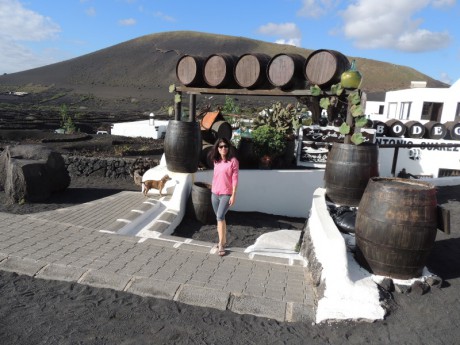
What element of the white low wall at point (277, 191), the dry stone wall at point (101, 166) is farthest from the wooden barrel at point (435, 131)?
the dry stone wall at point (101, 166)

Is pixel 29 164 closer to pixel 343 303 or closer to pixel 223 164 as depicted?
pixel 223 164

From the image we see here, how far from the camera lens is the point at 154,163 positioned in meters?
9.66

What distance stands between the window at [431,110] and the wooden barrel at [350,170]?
19.1 m

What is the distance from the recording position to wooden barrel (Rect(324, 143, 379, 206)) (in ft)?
15.8

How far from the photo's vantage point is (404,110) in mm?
23016

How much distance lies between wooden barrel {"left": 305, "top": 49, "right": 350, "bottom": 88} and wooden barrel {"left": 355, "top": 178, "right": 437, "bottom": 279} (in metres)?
2.98

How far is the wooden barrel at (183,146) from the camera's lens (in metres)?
6.80

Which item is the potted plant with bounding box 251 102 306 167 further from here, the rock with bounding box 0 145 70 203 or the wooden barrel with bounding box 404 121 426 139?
the wooden barrel with bounding box 404 121 426 139

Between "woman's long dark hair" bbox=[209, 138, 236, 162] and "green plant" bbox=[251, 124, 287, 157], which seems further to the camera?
"green plant" bbox=[251, 124, 287, 157]

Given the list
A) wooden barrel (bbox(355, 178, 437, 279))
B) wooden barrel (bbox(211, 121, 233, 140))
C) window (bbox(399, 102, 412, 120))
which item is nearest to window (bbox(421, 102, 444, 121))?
window (bbox(399, 102, 412, 120))

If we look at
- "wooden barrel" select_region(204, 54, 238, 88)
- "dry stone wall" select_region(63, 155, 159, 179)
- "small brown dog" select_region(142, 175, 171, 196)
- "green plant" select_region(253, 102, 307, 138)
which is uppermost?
"wooden barrel" select_region(204, 54, 238, 88)

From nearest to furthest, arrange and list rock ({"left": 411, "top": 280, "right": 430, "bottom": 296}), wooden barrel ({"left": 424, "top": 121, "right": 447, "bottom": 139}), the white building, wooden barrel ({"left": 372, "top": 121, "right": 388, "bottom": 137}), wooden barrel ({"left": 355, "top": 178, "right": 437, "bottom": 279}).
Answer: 1. wooden barrel ({"left": 355, "top": 178, "right": 437, "bottom": 279})
2. rock ({"left": 411, "top": 280, "right": 430, "bottom": 296})
3. wooden barrel ({"left": 372, "top": 121, "right": 388, "bottom": 137})
4. wooden barrel ({"left": 424, "top": 121, "right": 447, "bottom": 139})
5. the white building

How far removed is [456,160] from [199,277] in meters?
10.4

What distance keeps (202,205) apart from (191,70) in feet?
9.41
